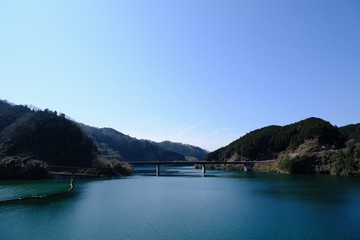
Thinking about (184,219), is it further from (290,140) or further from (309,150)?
(290,140)

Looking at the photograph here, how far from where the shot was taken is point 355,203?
40.4 meters

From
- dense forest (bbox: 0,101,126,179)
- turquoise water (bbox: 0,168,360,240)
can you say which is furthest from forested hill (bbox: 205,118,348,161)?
dense forest (bbox: 0,101,126,179)

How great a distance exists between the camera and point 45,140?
116 metres

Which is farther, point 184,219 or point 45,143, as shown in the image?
point 45,143

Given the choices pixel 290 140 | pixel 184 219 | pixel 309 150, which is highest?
pixel 290 140

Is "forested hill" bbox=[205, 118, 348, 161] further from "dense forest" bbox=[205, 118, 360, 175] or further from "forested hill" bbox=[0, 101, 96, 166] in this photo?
"forested hill" bbox=[0, 101, 96, 166]

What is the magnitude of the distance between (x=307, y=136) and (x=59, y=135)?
126m

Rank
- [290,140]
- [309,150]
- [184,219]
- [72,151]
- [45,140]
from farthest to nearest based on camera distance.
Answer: [290,140] < [309,150] < [72,151] < [45,140] < [184,219]

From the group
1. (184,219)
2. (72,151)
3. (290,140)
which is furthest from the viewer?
(290,140)

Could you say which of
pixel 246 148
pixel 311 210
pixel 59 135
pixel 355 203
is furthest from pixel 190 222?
pixel 246 148

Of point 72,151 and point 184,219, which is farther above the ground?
point 72,151

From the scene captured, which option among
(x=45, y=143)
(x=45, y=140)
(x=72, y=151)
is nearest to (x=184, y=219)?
(x=72, y=151)

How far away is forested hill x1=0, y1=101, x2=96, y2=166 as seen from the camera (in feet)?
355

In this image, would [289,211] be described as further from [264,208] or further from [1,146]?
[1,146]
